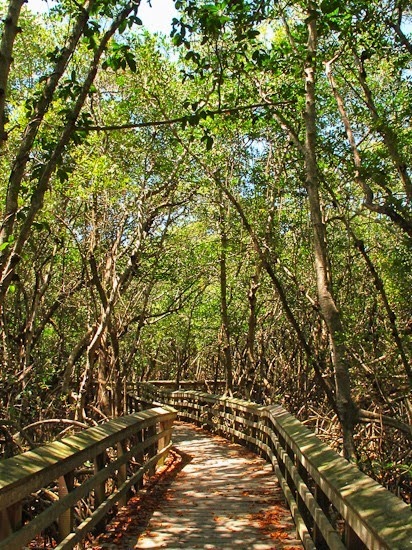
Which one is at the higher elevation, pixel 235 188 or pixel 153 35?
pixel 153 35

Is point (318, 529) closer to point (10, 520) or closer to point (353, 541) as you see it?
point (353, 541)

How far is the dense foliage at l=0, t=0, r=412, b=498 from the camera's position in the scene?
9.09m

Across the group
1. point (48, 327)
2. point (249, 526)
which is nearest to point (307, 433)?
point (249, 526)

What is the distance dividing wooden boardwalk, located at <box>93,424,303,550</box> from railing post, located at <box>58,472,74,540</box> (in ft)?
2.82

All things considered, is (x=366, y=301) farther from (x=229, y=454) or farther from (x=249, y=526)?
(x=249, y=526)

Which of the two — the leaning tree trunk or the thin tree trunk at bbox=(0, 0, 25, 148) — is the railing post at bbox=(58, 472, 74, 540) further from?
the leaning tree trunk

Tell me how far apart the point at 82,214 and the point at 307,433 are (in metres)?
7.96

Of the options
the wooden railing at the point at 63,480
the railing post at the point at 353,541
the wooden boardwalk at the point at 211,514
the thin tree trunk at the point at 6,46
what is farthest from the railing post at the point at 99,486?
the thin tree trunk at the point at 6,46

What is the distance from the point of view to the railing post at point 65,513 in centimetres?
426

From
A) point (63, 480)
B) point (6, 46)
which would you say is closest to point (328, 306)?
point (63, 480)

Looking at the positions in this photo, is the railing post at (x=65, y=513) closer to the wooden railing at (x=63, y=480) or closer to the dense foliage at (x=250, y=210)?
the wooden railing at (x=63, y=480)

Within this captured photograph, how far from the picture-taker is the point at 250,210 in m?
13.8

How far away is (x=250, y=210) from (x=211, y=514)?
28.0 ft

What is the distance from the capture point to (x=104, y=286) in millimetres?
12109
